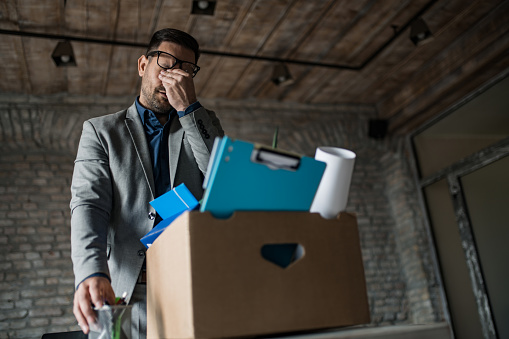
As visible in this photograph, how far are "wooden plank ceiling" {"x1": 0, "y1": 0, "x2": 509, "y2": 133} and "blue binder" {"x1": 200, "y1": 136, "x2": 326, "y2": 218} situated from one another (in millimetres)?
2779

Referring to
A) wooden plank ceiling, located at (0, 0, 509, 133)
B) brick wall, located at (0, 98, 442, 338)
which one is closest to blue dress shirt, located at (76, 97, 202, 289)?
wooden plank ceiling, located at (0, 0, 509, 133)

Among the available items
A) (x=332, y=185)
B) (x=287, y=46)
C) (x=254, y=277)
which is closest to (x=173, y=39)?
(x=332, y=185)

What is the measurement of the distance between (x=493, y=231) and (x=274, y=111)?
2368 millimetres

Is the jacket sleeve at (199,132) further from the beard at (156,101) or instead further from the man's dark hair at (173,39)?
the man's dark hair at (173,39)

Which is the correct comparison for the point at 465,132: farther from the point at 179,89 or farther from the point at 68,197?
the point at 179,89

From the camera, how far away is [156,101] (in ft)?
5.57

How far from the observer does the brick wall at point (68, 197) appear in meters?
4.17

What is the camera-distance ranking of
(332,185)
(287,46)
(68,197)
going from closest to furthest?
(332,185)
(287,46)
(68,197)

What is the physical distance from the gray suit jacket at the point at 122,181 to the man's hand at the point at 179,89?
0.04 metres

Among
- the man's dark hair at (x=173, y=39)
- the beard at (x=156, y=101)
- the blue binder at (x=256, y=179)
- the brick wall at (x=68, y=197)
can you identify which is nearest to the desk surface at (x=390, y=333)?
the blue binder at (x=256, y=179)

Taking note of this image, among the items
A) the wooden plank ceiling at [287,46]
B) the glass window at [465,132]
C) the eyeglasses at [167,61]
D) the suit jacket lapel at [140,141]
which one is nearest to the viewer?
the suit jacket lapel at [140,141]

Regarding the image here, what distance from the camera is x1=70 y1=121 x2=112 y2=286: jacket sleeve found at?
130 centimetres

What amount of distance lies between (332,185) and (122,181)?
0.71m

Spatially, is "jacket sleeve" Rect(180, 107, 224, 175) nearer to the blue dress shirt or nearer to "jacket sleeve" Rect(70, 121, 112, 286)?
the blue dress shirt
